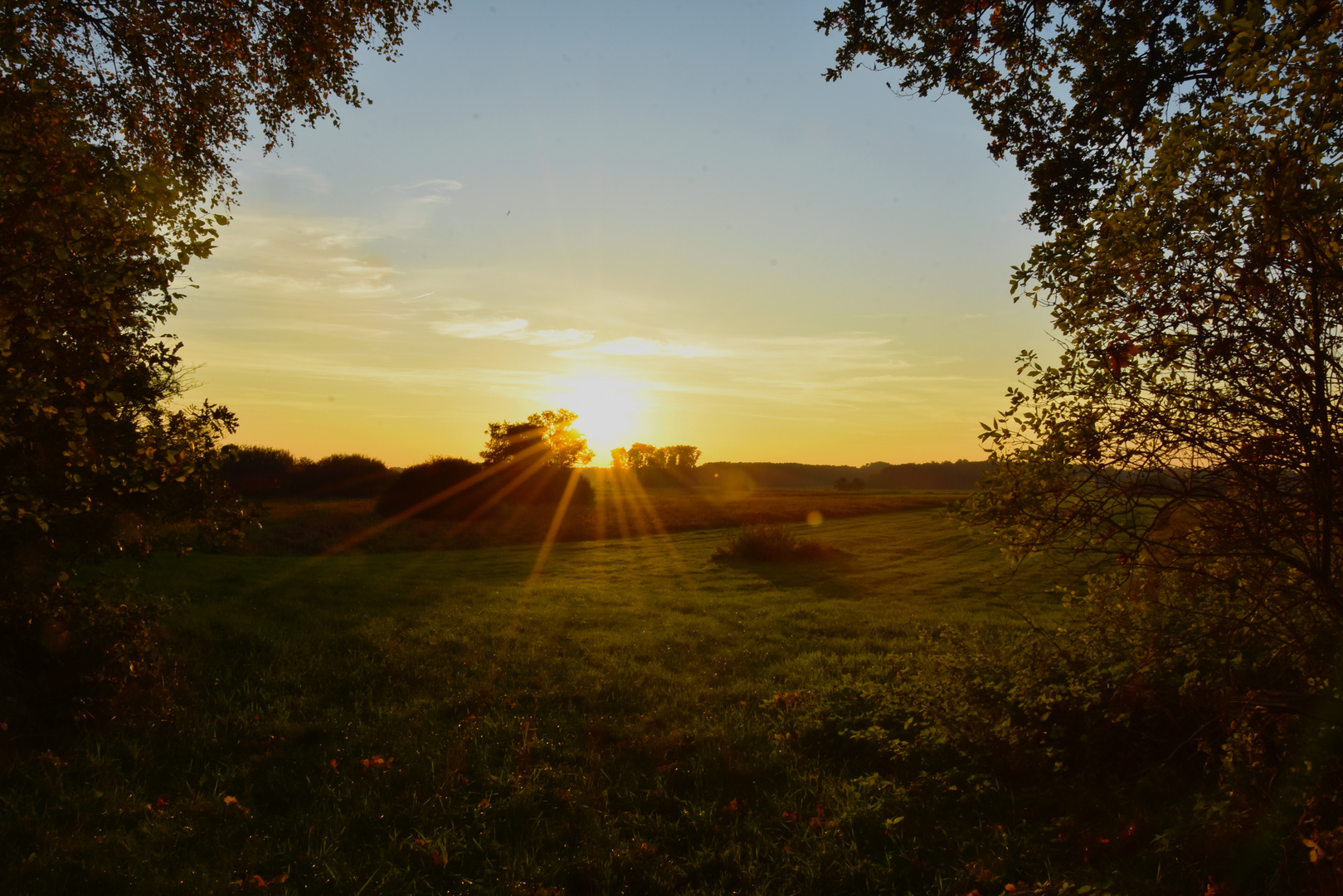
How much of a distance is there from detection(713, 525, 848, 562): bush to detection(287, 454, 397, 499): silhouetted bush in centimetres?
3186

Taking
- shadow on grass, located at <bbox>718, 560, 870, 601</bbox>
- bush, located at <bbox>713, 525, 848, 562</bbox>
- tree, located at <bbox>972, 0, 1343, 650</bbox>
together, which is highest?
tree, located at <bbox>972, 0, 1343, 650</bbox>

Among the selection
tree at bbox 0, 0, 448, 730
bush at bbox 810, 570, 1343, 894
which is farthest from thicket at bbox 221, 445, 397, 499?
bush at bbox 810, 570, 1343, 894

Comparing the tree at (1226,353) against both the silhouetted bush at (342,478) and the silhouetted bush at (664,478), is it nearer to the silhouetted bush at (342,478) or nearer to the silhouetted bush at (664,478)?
the silhouetted bush at (342,478)

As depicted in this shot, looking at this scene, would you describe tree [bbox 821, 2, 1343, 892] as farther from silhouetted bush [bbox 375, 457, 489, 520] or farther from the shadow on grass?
silhouetted bush [bbox 375, 457, 489, 520]

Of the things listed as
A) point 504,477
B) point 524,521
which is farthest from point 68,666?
point 504,477

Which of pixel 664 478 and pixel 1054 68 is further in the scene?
pixel 664 478

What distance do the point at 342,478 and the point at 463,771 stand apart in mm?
52806

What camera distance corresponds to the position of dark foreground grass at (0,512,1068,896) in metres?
5.43

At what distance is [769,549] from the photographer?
27781 mm

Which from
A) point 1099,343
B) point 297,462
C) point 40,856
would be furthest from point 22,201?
point 297,462

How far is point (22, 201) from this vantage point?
4828 mm

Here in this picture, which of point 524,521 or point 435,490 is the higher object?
point 435,490

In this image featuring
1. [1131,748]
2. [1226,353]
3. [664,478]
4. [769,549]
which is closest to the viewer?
[1226,353]

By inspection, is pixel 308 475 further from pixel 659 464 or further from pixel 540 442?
pixel 659 464
